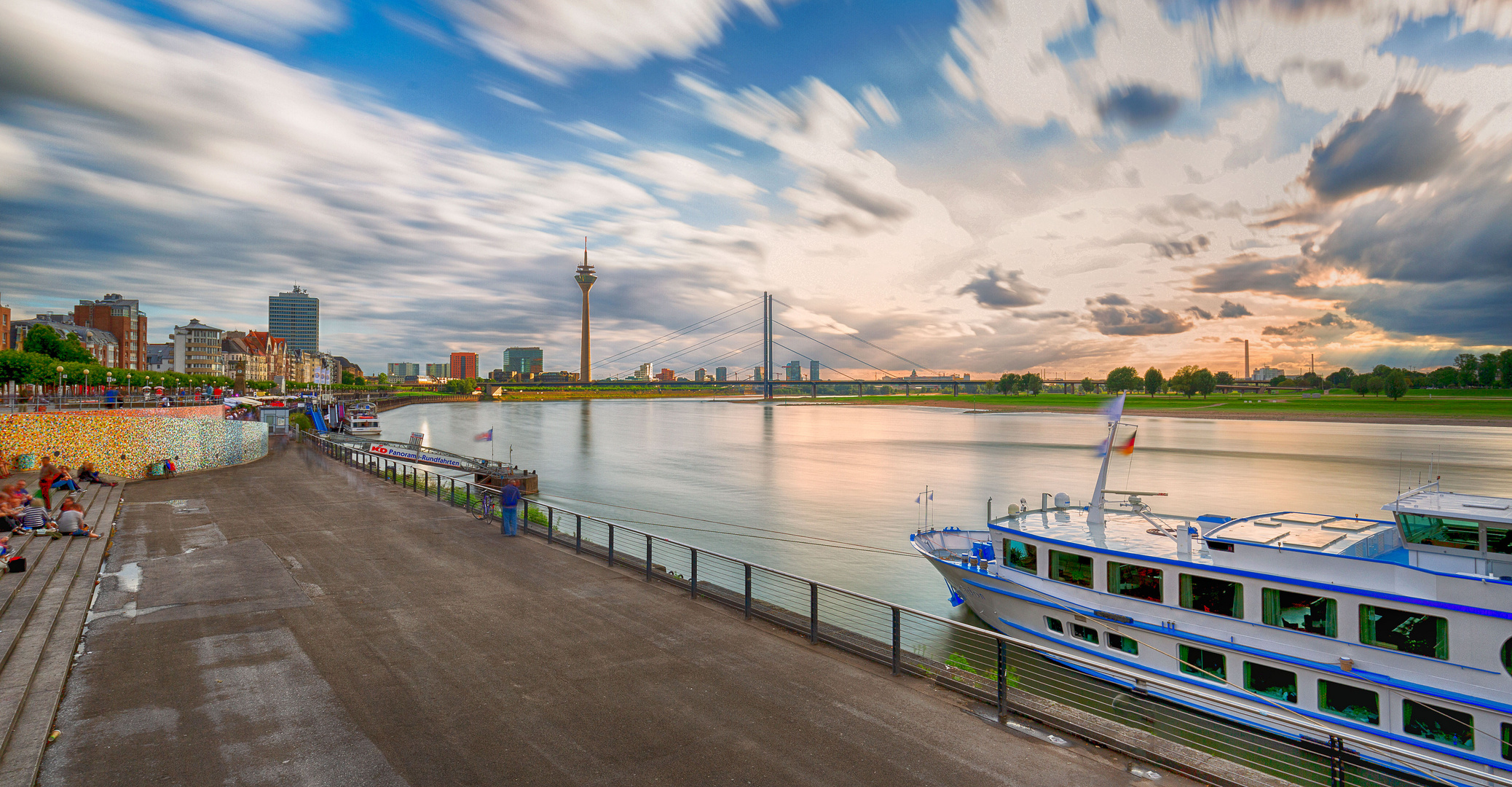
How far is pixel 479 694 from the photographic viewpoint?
25.2 ft

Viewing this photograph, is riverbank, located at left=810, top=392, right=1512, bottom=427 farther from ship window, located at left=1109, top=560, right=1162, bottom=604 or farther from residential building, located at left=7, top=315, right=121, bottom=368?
residential building, located at left=7, top=315, right=121, bottom=368

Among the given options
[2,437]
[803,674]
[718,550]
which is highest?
[2,437]

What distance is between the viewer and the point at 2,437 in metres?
22.8

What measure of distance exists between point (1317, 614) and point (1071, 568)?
4185 mm

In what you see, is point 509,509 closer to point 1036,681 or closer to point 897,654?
point 897,654

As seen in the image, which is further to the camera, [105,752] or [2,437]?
[2,437]

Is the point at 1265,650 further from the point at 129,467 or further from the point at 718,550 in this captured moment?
the point at 129,467

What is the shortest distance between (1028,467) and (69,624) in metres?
61.4

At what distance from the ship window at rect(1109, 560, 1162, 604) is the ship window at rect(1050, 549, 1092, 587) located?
19.4 inches

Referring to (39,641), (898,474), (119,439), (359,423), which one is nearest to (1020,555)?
(39,641)

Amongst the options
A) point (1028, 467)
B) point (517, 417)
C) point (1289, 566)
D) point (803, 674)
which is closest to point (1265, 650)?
point (1289, 566)

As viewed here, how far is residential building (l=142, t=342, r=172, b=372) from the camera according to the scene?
542ft

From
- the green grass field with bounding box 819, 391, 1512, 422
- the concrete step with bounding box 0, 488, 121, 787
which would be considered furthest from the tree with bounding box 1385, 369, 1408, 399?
the concrete step with bounding box 0, 488, 121, 787

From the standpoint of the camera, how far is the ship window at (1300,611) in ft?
38.7
